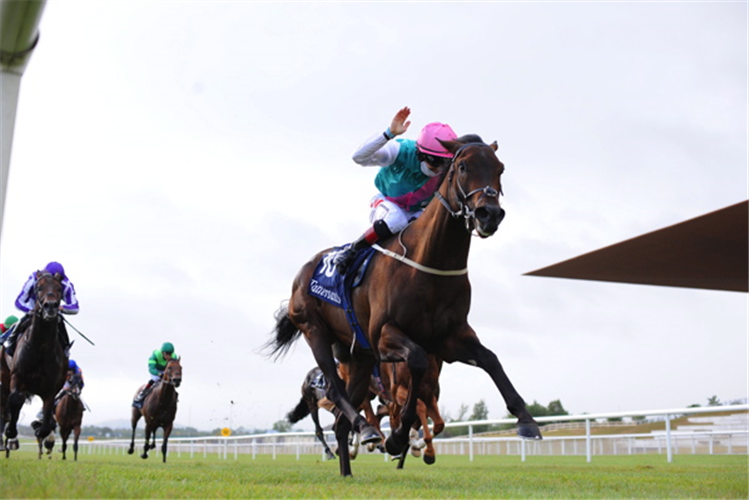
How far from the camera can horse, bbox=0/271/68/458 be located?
32.9 feet

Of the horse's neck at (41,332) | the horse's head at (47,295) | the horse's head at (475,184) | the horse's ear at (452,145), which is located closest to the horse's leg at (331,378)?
the horse's head at (475,184)

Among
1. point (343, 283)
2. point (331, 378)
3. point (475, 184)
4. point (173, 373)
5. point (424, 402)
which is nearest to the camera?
point (475, 184)

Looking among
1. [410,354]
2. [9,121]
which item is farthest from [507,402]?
[9,121]

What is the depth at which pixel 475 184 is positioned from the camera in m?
5.23

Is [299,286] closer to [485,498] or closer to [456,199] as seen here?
[456,199]

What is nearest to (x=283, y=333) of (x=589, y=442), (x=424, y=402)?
Answer: (x=424, y=402)

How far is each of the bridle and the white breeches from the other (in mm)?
719

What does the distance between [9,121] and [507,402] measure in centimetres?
335

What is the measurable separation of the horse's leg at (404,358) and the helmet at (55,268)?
6093 mm

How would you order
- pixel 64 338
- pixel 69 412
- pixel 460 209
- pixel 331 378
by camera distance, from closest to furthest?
pixel 460 209
pixel 331 378
pixel 64 338
pixel 69 412

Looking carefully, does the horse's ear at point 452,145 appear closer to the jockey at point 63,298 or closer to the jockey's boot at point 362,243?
the jockey's boot at point 362,243

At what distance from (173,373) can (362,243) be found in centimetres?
989

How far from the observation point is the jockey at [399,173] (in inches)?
247

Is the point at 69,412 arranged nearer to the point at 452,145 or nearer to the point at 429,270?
the point at 429,270
